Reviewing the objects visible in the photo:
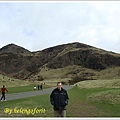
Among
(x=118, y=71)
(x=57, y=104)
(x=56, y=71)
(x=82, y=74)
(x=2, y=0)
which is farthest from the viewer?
(x=56, y=71)

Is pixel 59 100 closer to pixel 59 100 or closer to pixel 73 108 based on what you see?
pixel 59 100

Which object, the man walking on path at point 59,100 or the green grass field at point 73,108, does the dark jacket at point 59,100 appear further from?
the green grass field at point 73,108

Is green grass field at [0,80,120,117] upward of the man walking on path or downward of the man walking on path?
downward

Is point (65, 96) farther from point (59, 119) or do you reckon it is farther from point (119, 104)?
point (119, 104)

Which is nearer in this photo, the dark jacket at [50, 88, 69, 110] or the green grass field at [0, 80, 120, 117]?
the dark jacket at [50, 88, 69, 110]

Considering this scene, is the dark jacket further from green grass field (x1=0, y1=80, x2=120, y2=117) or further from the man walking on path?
green grass field (x1=0, y1=80, x2=120, y2=117)

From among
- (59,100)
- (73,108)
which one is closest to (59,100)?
(59,100)

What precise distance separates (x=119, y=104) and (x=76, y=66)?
175 m

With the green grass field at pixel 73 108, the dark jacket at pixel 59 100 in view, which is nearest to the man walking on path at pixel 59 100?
the dark jacket at pixel 59 100

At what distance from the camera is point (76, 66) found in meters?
196

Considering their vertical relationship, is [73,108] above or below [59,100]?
below

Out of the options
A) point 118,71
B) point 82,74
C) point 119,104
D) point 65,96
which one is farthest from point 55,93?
point 82,74

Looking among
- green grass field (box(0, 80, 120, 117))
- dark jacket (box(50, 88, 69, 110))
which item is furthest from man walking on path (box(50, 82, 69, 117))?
green grass field (box(0, 80, 120, 117))

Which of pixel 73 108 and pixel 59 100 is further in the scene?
pixel 73 108
